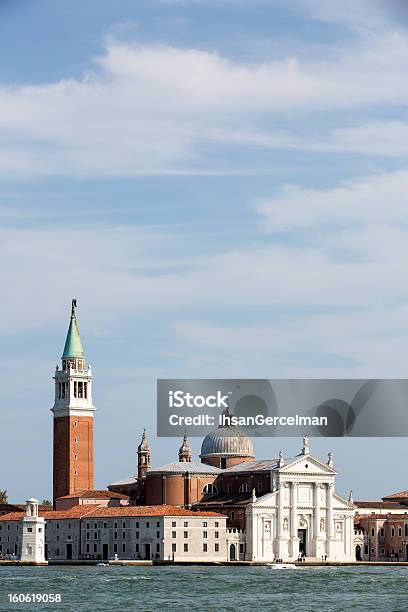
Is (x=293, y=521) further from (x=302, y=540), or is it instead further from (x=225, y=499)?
(x=225, y=499)

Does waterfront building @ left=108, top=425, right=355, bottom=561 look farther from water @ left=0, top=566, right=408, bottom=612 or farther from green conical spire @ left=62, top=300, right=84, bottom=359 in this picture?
green conical spire @ left=62, top=300, right=84, bottom=359

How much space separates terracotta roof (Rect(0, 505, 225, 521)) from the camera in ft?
197

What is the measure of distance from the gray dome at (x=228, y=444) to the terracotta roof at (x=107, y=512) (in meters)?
5.86

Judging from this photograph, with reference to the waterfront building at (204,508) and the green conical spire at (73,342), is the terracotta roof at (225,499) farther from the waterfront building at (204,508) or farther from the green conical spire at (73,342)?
the green conical spire at (73,342)

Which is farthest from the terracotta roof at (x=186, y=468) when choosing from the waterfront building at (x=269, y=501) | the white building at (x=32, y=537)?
the white building at (x=32, y=537)

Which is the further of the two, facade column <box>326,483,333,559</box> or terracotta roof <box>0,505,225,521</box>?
facade column <box>326,483,333,559</box>

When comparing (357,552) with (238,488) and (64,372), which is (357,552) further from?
(64,372)

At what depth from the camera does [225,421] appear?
223ft

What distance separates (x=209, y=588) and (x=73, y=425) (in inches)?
1063

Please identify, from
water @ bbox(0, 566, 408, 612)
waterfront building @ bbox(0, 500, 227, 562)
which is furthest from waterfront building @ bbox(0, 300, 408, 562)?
water @ bbox(0, 566, 408, 612)

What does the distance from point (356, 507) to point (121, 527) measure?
12278 mm

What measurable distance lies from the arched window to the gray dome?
105 inches

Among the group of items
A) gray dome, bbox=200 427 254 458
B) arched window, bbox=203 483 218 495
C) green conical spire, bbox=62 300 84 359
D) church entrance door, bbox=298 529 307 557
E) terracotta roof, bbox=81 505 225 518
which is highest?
green conical spire, bbox=62 300 84 359

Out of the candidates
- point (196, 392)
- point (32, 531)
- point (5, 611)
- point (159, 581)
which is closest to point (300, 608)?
point (5, 611)
